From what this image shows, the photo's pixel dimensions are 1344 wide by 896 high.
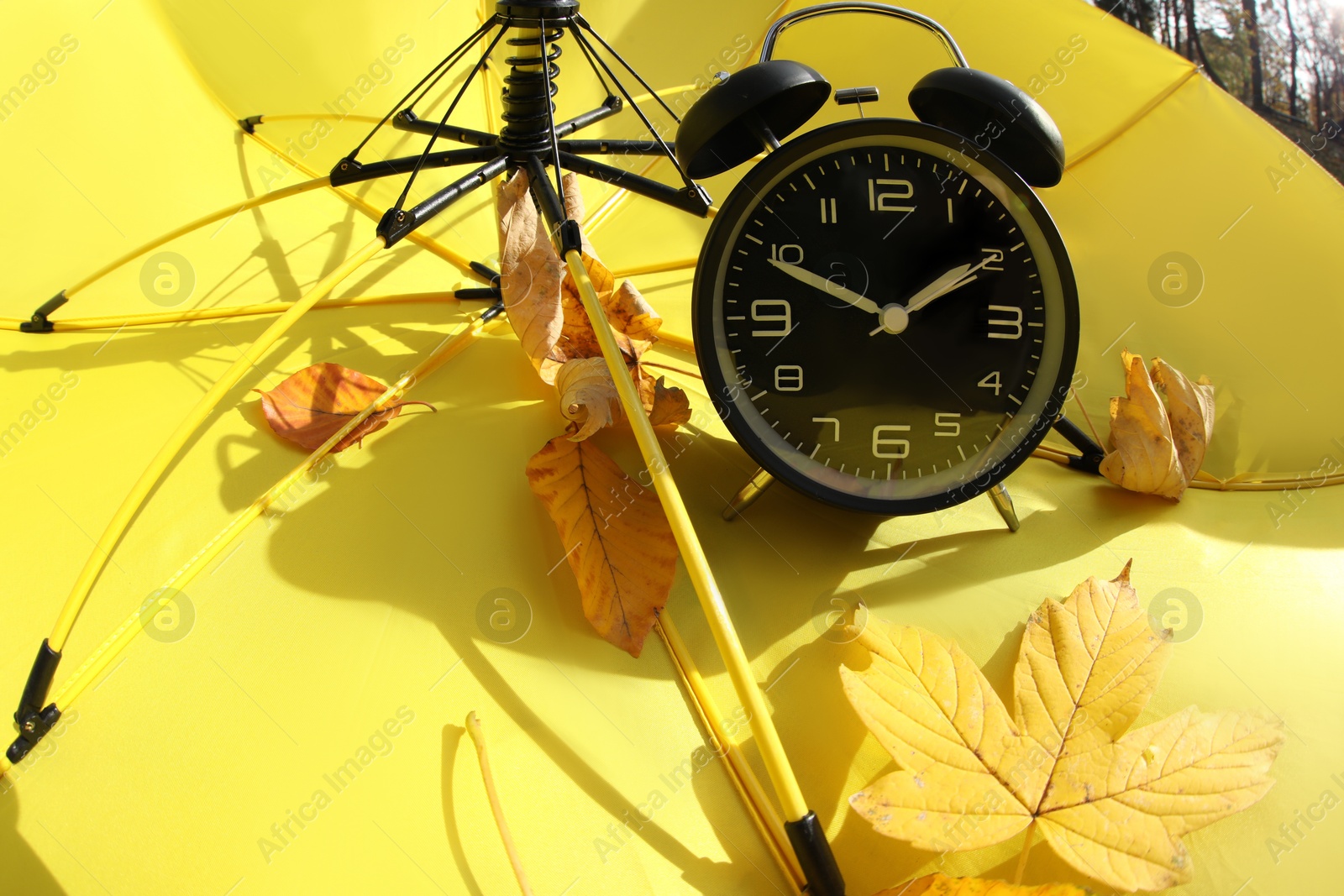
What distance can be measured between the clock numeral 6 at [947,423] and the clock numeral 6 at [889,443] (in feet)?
0.08

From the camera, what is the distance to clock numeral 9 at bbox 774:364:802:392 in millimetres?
815

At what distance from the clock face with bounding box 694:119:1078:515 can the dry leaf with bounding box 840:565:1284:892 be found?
16 centimetres

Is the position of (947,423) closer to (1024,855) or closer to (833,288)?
(833,288)

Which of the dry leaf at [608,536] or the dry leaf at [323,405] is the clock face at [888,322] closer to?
the dry leaf at [608,536]

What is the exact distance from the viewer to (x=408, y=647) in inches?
28.0

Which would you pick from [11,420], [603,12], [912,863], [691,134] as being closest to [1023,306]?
[691,134]

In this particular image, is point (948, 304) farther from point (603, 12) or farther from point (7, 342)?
point (7, 342)

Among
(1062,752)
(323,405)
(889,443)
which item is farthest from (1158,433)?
(323,405)

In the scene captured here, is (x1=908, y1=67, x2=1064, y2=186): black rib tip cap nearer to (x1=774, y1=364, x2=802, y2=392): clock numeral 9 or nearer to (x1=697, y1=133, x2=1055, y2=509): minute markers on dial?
(x1=697, y1=133, x2=1055, y2=509): minute markers on dial

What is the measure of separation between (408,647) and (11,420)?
0.45m

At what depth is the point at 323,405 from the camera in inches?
34.1

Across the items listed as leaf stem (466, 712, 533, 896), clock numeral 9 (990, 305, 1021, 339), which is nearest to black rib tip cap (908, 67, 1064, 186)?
clock numeral 9 (990, 305, 1021, 339)

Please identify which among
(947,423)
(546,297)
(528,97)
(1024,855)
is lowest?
(1024,855)

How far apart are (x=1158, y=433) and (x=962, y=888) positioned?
0.49 m
